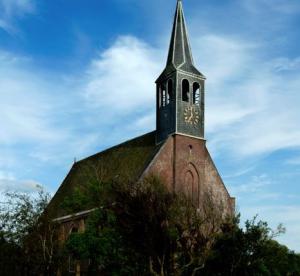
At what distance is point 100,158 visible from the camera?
57.9m

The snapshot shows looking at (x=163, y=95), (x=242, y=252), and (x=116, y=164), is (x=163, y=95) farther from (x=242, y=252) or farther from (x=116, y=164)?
(x=242, y=252)

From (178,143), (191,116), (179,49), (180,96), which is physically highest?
(179,49)

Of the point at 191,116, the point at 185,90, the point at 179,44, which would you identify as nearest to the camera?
the point at 191,116

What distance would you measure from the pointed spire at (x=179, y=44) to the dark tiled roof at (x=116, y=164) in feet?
24.0

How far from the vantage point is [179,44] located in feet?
165

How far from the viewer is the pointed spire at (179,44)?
4894cm

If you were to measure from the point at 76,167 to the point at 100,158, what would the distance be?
6.65 m

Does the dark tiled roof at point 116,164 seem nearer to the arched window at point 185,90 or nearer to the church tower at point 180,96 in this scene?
→ the church tower at point 180,96

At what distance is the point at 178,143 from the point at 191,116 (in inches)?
110

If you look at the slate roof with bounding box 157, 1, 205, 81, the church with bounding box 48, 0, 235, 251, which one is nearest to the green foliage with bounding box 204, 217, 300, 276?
the church with bounding box 48, 0, 235, 251

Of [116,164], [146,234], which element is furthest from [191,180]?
[146,234]

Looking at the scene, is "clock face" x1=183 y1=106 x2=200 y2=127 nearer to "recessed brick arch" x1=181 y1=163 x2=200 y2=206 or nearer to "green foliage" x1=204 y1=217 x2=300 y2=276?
"recessed brick arch" x1=181 y1=163 x2=200 y2=206

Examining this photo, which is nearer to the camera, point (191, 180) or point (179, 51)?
point (191, 180)

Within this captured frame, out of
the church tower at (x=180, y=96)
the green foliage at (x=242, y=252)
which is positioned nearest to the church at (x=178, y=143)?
the church tower at (x=180, y=96)
